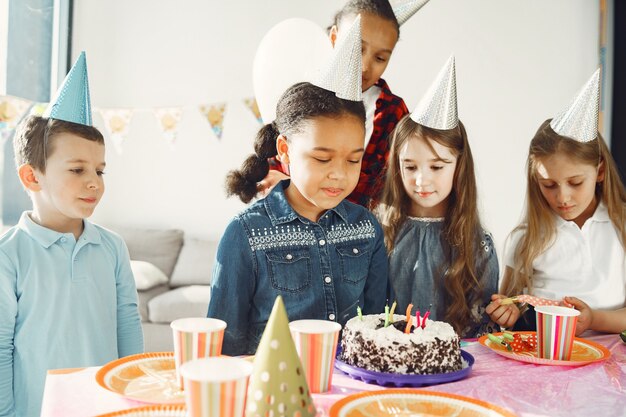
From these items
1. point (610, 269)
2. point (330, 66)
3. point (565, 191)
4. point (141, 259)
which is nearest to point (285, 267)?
point (330, 66)

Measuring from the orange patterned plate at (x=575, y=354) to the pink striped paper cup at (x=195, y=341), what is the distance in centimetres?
56

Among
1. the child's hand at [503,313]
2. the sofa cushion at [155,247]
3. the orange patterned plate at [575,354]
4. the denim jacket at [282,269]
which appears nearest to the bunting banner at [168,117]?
the sofa cushion at [155,247]

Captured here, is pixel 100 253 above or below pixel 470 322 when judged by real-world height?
above

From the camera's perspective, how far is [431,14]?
4.08 m

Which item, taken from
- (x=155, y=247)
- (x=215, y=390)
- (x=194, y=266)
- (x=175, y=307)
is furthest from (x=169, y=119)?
(x=215, y=390)

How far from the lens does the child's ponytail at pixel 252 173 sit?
4.93ft

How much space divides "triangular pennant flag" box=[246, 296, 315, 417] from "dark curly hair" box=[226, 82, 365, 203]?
69cm

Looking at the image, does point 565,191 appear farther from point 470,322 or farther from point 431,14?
point 431,14

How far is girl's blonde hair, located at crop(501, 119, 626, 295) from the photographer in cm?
166

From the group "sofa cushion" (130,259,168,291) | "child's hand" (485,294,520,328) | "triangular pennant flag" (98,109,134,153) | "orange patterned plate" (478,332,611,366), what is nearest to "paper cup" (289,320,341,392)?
"orange patterned plate" (478,332,611,366)

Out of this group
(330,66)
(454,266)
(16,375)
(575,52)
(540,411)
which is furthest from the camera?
(575,52)

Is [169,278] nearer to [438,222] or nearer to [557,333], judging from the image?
[438,222]

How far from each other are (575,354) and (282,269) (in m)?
0.62

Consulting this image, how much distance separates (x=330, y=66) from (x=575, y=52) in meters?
3.24
